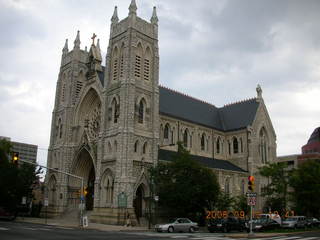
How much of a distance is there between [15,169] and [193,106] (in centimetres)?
2827

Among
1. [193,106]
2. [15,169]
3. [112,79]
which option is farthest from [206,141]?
[15,169]

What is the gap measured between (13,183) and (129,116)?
18977mm

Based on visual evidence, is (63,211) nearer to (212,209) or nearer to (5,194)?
(5,194)

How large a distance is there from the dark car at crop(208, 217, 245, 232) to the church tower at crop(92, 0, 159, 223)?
Answer: 10306 mm

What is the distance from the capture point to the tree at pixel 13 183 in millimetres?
48531

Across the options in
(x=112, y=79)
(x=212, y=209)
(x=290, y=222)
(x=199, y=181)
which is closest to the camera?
(x=290, y=222)

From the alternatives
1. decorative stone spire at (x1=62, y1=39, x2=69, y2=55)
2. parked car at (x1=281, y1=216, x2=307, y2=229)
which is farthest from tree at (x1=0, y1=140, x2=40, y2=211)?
parked car at (x1=281, y1=216, x2=307, y2=229)

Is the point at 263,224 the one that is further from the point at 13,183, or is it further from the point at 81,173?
the point at 13,183

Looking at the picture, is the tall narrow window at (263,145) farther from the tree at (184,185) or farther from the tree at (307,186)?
the tree at (184,185)

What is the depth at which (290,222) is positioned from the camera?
36562 millimetres

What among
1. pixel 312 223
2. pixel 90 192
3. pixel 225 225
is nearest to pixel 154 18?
pixel 90 192

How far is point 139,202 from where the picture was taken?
43.7 meters

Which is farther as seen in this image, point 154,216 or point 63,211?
point 63,211

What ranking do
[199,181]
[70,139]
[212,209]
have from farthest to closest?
1. [70,139]
2. [212,209]
3. [199,181]
